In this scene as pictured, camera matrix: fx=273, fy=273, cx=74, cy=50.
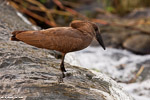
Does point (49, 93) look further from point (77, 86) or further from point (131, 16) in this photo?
point (131, 16)

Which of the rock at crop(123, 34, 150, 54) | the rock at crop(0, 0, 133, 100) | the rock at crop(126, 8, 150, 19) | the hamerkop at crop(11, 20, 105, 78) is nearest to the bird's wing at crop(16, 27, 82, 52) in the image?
the hamerkop at crop(11, 20, 105, 78)

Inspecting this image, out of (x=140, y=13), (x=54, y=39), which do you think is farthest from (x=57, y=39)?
(x=140, y=13)

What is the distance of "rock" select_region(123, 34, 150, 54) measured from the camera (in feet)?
24.5

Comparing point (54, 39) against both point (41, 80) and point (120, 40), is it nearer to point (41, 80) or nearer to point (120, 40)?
point (41, 80)

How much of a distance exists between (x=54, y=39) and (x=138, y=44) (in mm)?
5359

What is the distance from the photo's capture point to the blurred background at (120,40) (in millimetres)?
6121

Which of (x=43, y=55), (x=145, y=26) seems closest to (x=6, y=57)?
(x=43, y=55)

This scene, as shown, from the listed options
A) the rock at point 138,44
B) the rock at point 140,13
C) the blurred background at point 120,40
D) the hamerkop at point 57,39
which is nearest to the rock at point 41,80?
the hamerkop at point 57,39

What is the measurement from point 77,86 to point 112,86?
674 millimetres

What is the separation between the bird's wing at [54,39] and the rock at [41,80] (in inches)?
13.3

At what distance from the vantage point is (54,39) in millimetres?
2572

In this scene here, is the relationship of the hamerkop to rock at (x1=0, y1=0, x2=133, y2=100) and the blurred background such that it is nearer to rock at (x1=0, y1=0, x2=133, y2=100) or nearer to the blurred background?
rock at (x1=0, y1=0, x2=133, y2=100)

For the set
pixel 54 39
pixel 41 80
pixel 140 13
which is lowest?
pixel 140 13

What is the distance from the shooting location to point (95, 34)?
2.88 metres
